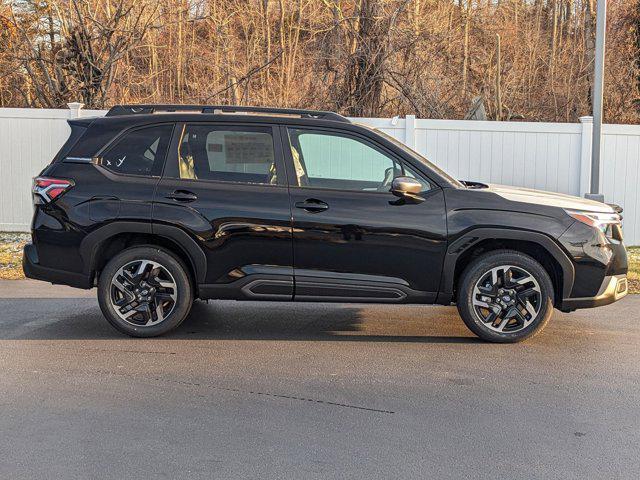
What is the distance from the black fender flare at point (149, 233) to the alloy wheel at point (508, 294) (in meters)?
2.29

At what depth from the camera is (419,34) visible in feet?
61.8

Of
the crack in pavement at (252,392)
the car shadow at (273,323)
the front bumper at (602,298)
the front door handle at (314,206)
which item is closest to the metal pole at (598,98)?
the car shadow at (273,323)

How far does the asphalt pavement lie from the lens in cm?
441

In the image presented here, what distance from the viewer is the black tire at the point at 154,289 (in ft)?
23.0

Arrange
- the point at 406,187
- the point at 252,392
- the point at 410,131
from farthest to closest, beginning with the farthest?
the point at 410,131 < the point at 406,187 < the point at 252,392

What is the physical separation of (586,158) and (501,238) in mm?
7390

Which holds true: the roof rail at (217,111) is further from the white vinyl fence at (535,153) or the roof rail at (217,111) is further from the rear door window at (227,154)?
the white vinyl fence at (535,153)

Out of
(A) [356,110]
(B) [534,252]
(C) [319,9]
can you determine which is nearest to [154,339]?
(B) [534,252]

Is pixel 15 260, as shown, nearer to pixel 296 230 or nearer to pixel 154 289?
pixel 154 289

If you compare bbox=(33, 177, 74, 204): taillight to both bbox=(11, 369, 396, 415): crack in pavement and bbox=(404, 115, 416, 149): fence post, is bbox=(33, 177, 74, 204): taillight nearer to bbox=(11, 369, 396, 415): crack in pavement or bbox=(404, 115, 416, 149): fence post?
bbox=(11, 369, 396, 415): crack in pavement

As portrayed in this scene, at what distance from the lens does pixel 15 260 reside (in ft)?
38.1

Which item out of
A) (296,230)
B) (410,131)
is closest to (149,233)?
(296,230)

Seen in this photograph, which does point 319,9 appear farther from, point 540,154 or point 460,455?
point 460,455

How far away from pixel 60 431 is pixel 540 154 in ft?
34.4
